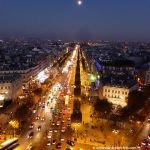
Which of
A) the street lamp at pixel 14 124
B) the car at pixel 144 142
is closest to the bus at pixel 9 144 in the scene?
the street lamp at pixel 14 124

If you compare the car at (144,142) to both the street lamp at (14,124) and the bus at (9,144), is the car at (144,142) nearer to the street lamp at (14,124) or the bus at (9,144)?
the bus at (9,144)

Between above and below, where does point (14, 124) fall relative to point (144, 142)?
above

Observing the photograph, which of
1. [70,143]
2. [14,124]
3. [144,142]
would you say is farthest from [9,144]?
[144,142]

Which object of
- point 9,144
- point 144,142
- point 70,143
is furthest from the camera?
point 144,142

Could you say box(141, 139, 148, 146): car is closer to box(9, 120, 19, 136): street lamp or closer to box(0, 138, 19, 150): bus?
box(0, 138, 19, 150): bus

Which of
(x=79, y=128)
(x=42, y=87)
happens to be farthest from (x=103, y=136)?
(x=42, y=87)

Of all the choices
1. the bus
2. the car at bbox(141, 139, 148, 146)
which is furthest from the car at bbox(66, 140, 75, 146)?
the car at bbox(141, 139, 148, 146)

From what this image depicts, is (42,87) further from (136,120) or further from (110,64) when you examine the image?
(110,64)

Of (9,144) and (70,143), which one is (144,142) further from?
(9,144)
